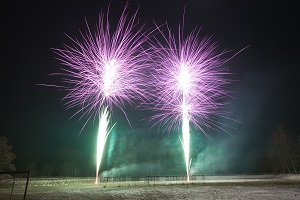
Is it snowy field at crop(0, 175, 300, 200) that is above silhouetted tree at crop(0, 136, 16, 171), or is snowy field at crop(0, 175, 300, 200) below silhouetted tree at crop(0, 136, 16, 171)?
below

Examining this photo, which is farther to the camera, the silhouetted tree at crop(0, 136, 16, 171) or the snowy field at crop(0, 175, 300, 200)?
the silhouetted tree at crop(0, 136, 16, 171)

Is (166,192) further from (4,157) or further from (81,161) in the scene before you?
(81,161)

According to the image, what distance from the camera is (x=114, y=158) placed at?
75.9 metres

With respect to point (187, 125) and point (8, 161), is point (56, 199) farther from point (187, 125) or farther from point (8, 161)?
point (8, 161)

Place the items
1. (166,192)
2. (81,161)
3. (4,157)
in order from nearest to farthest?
1. (166,192)
2. (4,157)
3. (81,161)

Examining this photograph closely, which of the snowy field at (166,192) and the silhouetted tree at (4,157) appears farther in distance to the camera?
the silhouetted tree at (4,157)

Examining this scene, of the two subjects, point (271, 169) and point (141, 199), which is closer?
point (141, 199)

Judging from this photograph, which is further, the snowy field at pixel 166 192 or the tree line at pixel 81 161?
the tree line at pixel 81 161

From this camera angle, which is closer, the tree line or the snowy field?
the snowy field

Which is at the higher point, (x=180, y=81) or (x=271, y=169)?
(x=180, y=81)

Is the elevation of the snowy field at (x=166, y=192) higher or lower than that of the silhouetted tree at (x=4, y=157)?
lower

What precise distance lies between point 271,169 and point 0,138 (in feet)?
203

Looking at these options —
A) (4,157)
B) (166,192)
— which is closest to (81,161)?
(4,157)

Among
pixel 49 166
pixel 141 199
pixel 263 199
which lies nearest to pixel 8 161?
pixel 141 199
